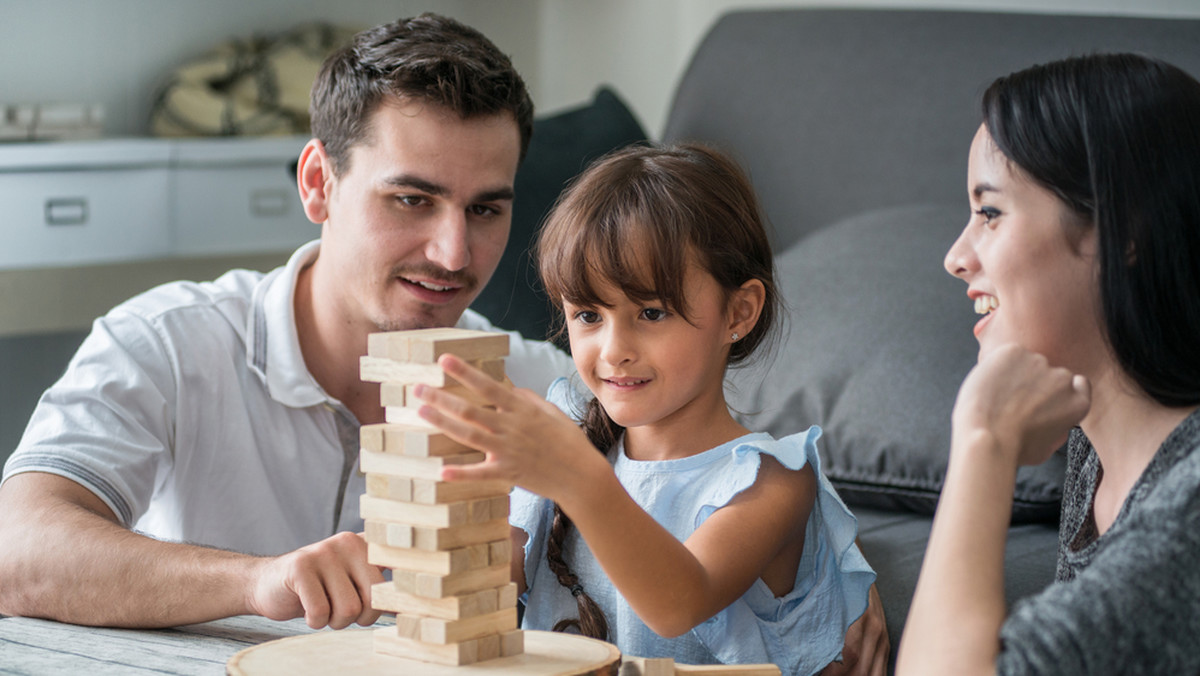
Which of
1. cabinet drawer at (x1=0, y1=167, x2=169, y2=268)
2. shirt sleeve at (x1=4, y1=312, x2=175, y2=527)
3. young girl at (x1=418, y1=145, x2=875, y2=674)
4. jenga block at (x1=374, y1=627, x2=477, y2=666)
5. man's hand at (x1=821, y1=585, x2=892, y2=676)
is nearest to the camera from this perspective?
jenga block at (x1=374, y1=627, x2=477, y2=666)

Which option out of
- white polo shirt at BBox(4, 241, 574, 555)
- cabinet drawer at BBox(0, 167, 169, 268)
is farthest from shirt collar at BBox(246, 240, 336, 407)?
cabinet drawer at BBox(0, 167, 169, 268)

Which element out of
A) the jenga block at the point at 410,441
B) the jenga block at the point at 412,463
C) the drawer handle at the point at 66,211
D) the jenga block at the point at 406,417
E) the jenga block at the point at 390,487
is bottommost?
the drawer handle at the point at 66,211

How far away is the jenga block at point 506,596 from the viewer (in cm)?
91

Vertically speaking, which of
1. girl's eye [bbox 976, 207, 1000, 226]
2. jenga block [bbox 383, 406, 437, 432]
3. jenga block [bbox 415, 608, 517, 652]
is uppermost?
girl's eye [bbox 976, 207, 1000, 226]

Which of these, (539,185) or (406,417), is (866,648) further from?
(539,185)

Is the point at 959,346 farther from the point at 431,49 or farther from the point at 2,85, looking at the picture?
the point at 2,85

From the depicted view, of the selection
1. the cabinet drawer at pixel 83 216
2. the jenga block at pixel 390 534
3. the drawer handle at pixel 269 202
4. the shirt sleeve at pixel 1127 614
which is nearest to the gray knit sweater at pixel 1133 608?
the shirt sleeve at pixel 1127 614

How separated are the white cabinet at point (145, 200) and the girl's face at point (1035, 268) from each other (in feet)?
6.83

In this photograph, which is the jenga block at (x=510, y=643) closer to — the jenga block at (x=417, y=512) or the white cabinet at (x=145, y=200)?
the jenga block at (x=417, y=512)

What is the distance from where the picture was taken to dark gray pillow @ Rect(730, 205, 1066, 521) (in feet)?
5.15

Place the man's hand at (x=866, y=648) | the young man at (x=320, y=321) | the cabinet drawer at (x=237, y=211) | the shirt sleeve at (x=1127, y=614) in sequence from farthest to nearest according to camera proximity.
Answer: the cabinet drawer at (x=237, y=211) → the young man at (x=320, y=321) → the man's hand at (x=866, y=648) → the shirt sleeve at (x=1127, y=614)

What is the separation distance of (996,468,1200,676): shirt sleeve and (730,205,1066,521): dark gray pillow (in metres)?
0.68

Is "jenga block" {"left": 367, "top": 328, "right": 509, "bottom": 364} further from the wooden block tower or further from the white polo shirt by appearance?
the white polo shirt

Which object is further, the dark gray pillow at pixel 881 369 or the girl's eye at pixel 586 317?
the dark gray pillow at pixel 881 369
